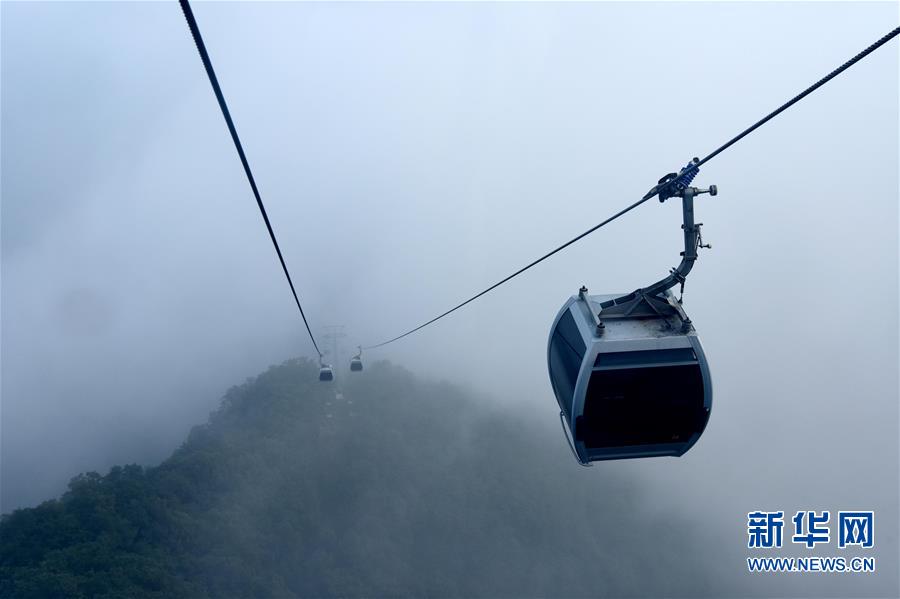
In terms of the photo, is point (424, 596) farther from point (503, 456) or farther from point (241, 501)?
point (503, 456)

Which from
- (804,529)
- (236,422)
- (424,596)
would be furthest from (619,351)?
(804,529)

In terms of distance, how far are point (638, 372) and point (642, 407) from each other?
1.76 feet

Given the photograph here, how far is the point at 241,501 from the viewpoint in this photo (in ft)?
217

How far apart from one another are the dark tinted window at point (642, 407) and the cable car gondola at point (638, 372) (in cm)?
1

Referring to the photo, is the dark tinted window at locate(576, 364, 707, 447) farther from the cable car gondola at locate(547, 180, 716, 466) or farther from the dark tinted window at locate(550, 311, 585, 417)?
the dark tinted window at locate(550, 311, 585, 417)

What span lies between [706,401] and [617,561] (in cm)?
8731

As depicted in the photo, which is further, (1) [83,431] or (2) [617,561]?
(1) [83,431]

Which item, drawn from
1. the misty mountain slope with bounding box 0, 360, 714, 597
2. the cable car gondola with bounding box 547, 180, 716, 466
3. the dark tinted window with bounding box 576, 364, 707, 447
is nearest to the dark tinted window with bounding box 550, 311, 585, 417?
the cable car gondola with bounding box 547, 180, 716, 466

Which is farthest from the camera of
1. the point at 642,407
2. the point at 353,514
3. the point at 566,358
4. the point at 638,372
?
the point at 353,514

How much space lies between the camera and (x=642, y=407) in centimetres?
739

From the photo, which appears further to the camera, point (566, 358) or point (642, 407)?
point (566, 358)

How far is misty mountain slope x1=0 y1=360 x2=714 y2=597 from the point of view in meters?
53.8

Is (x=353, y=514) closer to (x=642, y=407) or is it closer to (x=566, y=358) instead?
(x=566, y=358)

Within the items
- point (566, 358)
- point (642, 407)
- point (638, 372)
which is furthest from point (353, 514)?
point (638, 372)
